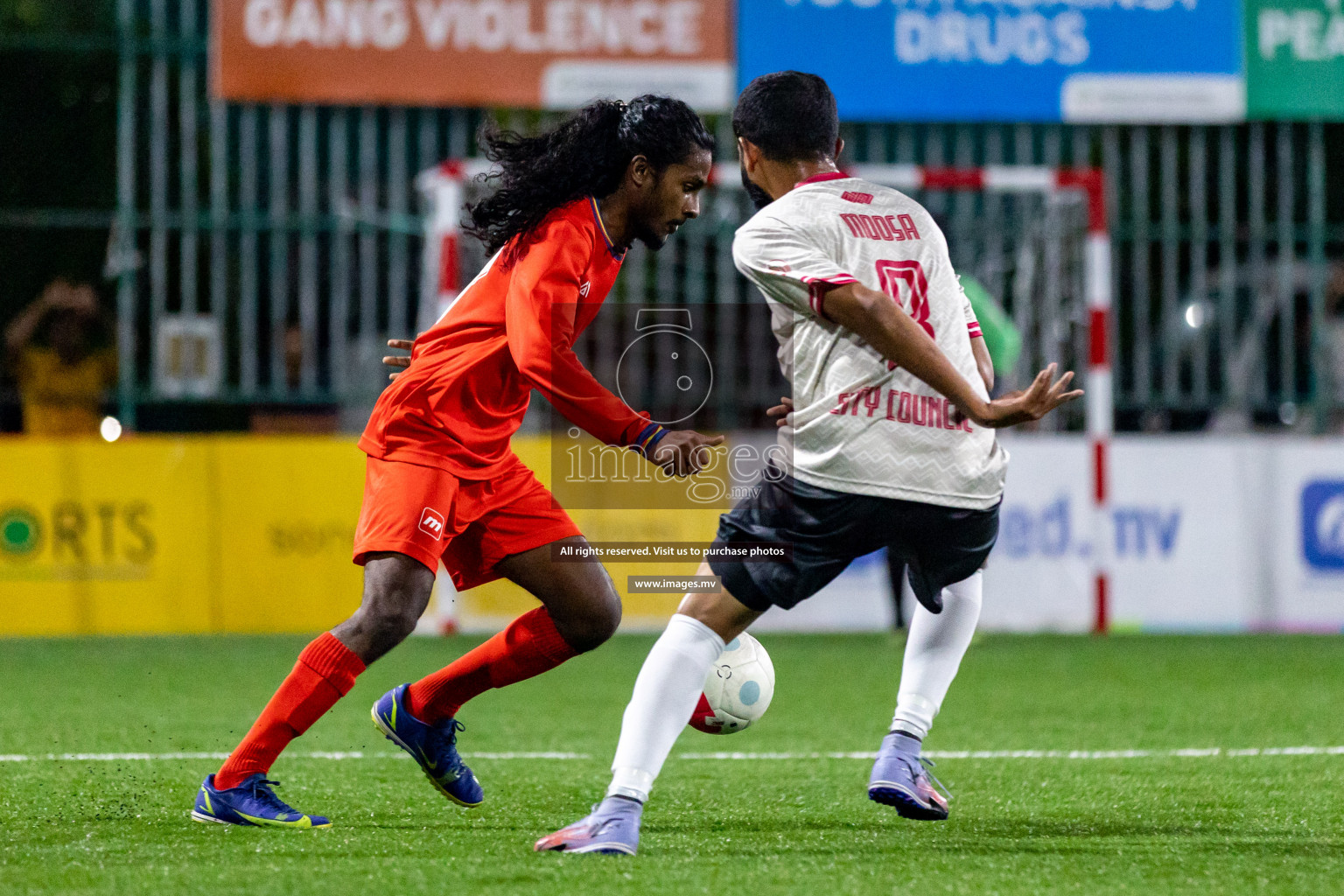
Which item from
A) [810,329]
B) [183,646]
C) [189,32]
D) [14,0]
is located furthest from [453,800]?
[14,0]

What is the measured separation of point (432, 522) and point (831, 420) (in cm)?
99

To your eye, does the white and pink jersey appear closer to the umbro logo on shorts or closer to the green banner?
the umbro logo on shorts

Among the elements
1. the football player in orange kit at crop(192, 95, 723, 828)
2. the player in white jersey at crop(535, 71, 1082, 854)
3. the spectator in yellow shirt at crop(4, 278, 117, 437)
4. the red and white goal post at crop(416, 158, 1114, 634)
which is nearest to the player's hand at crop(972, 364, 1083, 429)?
the player in white jersey at crop(535, 71, 1082, 854)

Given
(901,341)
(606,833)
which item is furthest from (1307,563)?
(606,833)

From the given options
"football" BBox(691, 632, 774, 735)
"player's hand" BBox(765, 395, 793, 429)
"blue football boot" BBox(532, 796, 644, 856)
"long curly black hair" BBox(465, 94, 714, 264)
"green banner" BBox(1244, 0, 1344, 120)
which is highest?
"green banner" BBox(1244, 0, 1344, 120)

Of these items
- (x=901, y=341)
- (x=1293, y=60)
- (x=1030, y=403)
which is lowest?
(x=1030, y=403)

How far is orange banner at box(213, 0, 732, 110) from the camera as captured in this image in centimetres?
1030

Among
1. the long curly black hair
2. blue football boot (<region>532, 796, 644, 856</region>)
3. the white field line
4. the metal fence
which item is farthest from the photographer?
the metal fence

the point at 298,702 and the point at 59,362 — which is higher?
the point at 59,362

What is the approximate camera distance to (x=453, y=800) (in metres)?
4.54

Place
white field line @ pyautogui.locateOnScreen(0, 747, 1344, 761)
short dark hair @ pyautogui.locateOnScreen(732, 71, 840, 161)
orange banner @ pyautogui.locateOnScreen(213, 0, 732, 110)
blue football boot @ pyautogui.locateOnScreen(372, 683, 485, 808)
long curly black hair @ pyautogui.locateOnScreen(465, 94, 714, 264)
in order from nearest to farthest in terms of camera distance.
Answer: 1. short dark hair @ pyautogui.locateOnScreen(732, 71, 840, 161)
2. long curly black hair @ pyautogui.locateOnScreen(465, 94, 714, 264)
3. blue football boot @ pyautogui.locateOnScreen(372, 683, 485, 808)
4. white field line @ pyautogui.locateOnScreen(0, 747, 1344, 761)
5. orange banner @ pyautogui.locateOnScreen(213, 0, 732, 110)

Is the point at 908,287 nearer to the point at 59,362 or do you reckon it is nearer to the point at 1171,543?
A: the point at 1171,543

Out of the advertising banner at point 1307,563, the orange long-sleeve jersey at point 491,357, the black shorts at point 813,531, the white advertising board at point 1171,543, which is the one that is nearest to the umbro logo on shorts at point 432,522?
the orange long-sleeve jersey at point 491,357

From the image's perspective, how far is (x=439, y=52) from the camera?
10406mm
